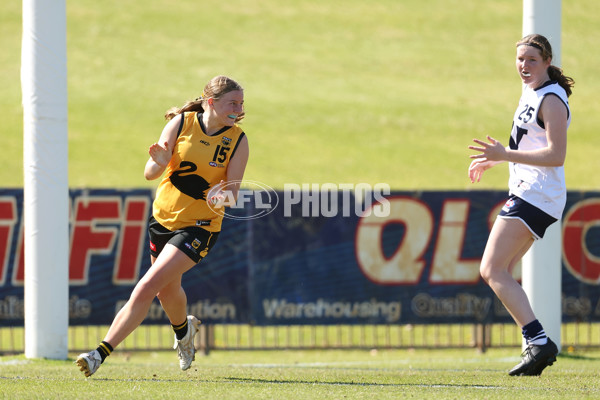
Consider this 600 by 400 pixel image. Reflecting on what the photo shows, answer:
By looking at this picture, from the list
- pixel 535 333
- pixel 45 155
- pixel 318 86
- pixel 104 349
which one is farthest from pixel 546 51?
pixel 318 86

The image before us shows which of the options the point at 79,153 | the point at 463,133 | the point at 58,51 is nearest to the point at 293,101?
the point at 463,133

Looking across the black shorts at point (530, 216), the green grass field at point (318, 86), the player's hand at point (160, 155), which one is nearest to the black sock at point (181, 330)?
the player's hand at point (160, 155)

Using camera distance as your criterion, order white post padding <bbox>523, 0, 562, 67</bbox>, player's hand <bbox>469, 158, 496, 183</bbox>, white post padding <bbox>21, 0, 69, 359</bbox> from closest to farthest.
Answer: player's hand <bbox>469, 158, 496, 183</bbox>
white post padding <bbox>21, 0, 69, 359</bbox>
white post padding <bbox>523, 0, 562, 67</bbox>

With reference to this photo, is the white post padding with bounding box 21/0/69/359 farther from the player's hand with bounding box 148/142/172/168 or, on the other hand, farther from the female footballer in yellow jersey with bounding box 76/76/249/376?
the player's hand with bounding box 148/142/172/168

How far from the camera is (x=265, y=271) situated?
36.0ft

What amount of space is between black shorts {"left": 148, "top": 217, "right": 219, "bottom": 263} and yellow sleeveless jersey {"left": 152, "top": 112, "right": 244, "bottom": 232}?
4 cm

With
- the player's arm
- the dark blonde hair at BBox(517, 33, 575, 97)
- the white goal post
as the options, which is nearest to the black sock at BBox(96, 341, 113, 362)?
the player's arm

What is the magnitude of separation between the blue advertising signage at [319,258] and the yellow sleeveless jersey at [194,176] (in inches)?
173

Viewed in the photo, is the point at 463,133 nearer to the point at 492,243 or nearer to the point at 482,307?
the point at 482,307

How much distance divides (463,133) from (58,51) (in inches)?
832

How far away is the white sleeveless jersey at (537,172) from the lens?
250 inches

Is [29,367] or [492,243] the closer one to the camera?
[492,243]

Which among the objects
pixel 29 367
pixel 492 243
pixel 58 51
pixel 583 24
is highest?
pixel 583 24

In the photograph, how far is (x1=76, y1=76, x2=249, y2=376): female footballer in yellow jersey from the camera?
20.4ft
